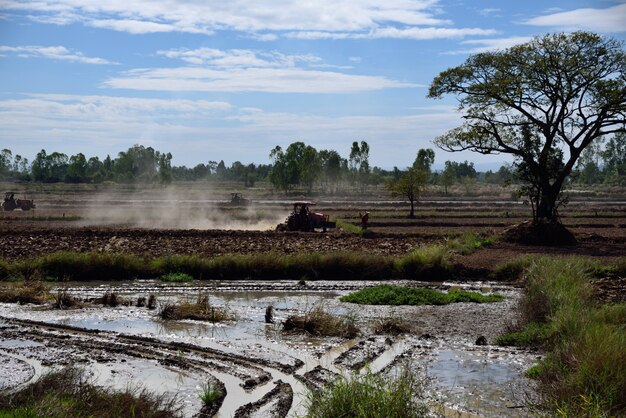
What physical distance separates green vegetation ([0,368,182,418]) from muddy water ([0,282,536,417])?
812 millimetres

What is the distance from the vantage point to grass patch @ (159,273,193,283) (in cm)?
2730

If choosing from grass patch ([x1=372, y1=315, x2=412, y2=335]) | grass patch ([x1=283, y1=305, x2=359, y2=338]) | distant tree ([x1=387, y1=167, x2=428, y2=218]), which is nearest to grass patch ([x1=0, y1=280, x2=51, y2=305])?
grass patch ([x1=283, y1=305, x2=359, y2=338])

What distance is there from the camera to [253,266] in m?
29.0

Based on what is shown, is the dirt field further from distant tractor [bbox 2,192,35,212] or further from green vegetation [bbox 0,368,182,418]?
distant tractor [bbox 2,192,35,212]

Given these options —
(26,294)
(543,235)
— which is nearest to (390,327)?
(26,294)

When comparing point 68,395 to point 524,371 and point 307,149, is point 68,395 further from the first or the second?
point 307,149

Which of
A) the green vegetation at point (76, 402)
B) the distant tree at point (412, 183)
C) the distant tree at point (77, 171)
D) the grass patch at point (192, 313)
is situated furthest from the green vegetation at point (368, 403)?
the distant tree at point (77, 171)

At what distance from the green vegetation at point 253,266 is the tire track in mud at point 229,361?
9.64 metres

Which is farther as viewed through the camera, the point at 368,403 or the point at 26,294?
the point at 26,294

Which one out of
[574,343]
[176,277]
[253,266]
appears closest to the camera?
[574,343]

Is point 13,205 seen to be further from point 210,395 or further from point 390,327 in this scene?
point 210,395

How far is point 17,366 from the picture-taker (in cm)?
1388

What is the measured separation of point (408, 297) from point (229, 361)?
29.0 feet

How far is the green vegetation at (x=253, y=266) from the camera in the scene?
2808 cm
